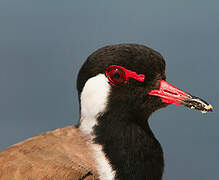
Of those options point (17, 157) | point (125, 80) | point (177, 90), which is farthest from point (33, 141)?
point (177, 90)

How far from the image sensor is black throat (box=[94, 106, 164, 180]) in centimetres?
383

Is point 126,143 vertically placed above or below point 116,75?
below

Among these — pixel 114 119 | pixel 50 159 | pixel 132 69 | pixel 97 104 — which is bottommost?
pixel 50 159

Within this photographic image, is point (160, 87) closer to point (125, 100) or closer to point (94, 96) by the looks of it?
point (125, 100)

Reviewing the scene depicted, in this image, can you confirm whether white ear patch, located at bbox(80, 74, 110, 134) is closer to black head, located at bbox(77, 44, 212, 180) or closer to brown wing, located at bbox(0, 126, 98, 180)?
black head, located at bbox(77, 44, 212, 180)

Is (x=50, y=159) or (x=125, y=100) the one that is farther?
(x=125, y=100)

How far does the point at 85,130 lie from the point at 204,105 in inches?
35.0

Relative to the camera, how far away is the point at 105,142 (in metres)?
3.86

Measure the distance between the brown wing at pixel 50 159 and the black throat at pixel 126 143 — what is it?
16 cm

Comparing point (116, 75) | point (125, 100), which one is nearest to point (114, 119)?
point (125, 100)

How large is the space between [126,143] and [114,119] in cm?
20

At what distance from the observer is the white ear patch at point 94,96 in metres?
3.79

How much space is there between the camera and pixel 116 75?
378cm

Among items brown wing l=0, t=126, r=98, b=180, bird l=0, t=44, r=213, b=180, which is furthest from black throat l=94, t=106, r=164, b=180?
brown wing l=0, t=126, r=98, b=180
